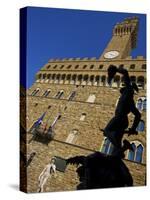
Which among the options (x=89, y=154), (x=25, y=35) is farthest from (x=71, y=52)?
(x=89, y=154)

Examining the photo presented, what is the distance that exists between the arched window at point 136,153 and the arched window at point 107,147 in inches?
18.8

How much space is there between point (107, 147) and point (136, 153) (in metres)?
0.71

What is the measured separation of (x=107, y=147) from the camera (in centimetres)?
1078

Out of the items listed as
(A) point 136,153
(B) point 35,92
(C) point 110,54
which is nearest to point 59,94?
(B) point 35,92

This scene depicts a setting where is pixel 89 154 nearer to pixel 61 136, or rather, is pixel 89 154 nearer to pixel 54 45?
pixel 61 136

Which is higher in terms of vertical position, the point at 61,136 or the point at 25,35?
the point at 25,35

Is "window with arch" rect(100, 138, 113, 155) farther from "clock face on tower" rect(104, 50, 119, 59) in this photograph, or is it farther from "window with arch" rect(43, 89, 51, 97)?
"clock face on tower" rect(104, 50, 119, 59)

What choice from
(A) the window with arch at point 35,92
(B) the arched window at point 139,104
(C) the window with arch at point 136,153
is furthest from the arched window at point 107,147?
(A) the window with arch at point 35,92

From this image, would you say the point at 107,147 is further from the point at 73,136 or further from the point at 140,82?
the point at 140,82

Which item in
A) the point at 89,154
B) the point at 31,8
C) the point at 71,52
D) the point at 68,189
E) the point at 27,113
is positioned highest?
the point at 31,8

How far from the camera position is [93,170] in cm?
1059

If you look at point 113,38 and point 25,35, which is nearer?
point 25,35

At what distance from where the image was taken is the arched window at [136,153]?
11033 mm

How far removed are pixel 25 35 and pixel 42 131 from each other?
1.84 metres
